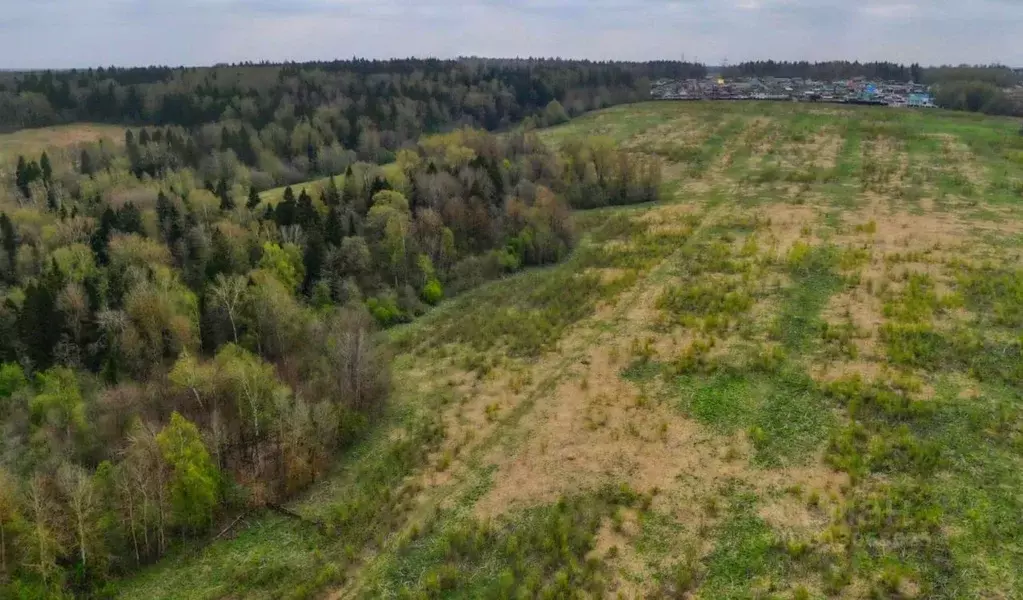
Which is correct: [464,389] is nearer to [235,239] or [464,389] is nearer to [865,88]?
[235,239]

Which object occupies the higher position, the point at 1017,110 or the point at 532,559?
the point at 1017,110

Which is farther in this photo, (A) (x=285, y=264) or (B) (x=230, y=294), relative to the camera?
(A) (x=285, y=264)

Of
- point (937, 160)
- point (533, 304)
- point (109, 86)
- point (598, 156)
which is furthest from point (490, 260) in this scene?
point (109, 86)

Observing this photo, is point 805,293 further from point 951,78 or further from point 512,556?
point 951,78

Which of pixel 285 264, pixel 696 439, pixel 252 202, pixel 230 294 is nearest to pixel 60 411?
pixel 230 294

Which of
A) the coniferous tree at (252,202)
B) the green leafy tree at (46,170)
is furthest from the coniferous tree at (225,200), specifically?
the green leafy tree at (46,170)

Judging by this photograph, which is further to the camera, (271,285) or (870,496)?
(271,285)

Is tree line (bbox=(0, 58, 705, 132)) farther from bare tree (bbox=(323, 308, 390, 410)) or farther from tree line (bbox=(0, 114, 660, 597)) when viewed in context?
bare tree (bbox=(323, 308, 390, 410))
